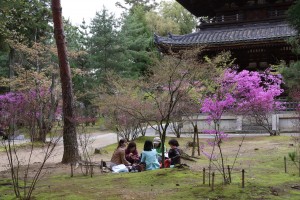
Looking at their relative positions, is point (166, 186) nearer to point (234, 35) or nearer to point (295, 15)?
point (295, 15)

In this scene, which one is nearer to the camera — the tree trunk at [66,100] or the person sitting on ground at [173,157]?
the person sitting on ground at [173,157]

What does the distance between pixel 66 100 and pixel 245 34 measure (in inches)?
561

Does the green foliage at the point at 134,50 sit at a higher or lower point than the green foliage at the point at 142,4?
lower

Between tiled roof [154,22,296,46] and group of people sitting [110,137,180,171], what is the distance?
12339 mm

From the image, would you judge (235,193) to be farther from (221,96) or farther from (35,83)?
(35,83)

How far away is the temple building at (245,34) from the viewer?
20.7 meters

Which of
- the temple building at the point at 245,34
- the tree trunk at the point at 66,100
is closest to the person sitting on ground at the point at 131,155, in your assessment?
the tree trunk at the point at 66,100

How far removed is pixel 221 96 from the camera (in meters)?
17.8

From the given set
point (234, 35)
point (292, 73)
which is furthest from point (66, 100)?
point (234, 35)

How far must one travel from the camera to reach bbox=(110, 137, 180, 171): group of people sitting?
8359 millimetres

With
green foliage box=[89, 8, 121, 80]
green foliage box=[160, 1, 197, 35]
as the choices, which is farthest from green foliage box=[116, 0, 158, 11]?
green foliage box=[89, 8, 121, 80]

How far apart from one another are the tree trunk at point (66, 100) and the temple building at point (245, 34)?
10315mm

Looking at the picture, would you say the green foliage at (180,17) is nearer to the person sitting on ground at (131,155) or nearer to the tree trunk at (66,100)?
the tree trunk at (66,100)

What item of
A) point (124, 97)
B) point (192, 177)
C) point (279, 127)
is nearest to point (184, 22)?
point (279, 127)
